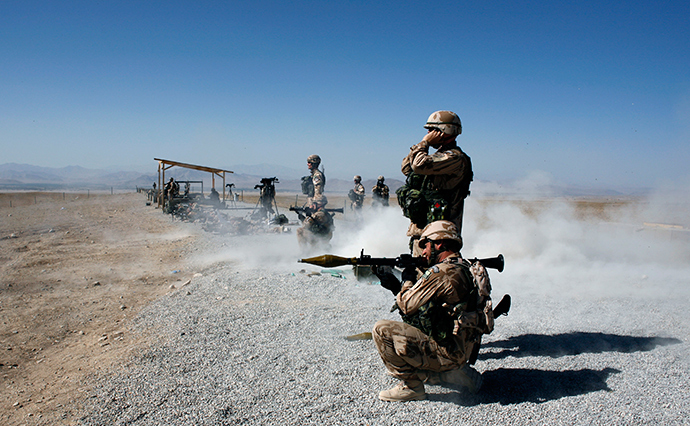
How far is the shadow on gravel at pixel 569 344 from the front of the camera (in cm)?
437

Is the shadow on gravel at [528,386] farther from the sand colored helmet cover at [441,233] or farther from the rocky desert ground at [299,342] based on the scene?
the sand colored helmet cover at [441,233]

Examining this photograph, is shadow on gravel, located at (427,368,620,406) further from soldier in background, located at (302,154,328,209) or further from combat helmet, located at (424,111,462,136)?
soldier in background, located at (302,154,328,209)

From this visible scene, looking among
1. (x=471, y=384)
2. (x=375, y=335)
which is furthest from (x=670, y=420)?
(x=375, y=335)

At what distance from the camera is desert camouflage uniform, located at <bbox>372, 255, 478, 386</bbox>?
9.94 feet

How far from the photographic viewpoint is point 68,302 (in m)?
6.86

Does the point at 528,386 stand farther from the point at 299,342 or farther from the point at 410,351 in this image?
the point at 299,342

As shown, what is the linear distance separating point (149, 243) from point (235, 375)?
10.1 metres

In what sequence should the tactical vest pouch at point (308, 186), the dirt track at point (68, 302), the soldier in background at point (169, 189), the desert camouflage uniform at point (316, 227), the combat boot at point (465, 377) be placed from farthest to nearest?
the soldier in background at point (169, 189) → the tactical vest pouch at point (308, 186) → the desert camouflage uniform at point (316, 227) → the dirt track at point (68, 302) → the combat boot at point (465, 377)

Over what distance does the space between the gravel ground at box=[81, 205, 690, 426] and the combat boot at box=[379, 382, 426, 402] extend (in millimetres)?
57

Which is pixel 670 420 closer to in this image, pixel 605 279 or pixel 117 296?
pixel 605 279

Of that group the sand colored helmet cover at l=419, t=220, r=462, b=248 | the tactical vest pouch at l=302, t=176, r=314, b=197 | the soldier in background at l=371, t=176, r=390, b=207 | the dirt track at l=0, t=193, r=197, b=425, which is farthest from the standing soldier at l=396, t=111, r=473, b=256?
the soldier in background at l=371, t=176, r=390, b=207

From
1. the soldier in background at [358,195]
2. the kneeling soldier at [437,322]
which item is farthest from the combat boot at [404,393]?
the soldier in background at [358,195]

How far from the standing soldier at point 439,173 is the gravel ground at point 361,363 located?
1504 millimetres

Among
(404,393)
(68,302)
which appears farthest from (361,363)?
(68,302)
